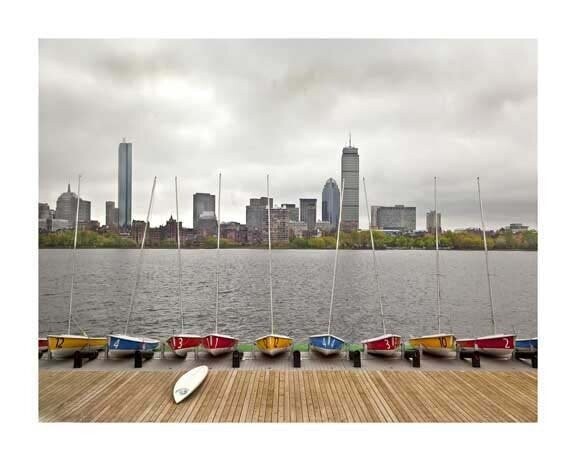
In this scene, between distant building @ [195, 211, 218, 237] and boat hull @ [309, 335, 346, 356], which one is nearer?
boat hull @ [309, 335, 346, 356]

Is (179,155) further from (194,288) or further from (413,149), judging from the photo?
(194,288)

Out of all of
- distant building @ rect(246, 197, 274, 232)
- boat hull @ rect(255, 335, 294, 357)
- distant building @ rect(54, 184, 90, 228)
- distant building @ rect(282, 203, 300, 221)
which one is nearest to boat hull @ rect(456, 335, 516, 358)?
boat hull @ rect(255, 335, 294, 357)

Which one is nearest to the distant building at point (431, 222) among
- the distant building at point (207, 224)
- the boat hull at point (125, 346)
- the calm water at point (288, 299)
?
the calm water at point (288, 299)

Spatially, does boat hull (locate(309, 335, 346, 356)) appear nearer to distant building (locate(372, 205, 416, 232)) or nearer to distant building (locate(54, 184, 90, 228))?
distant building (locate(54, 184, 90, 228))

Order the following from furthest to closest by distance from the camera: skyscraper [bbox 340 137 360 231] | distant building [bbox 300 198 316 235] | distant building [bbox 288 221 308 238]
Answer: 1. distant building [bbox 288 221 308 238]
2. distant building [bbox 300 198 316 235]
3. skyscraper [bbox 340 137 360 231]

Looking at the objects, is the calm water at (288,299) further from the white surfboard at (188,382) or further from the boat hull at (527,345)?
the white surfboard at (188,382)

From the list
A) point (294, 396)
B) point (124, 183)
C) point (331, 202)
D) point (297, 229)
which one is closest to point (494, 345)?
point (294, 396)

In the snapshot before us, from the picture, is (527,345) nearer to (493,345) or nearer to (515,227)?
(493,345)
